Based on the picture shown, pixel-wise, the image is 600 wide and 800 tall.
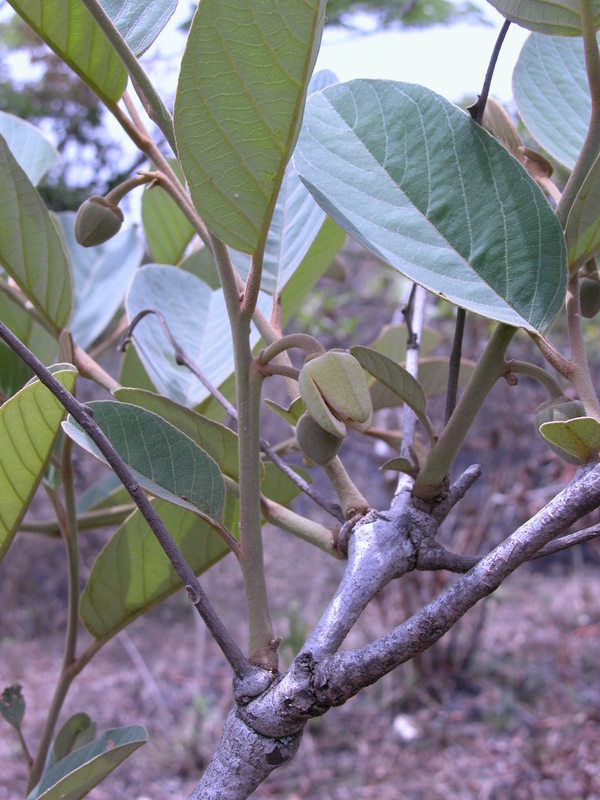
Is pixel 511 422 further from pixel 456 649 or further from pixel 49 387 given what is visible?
pixel 49 387

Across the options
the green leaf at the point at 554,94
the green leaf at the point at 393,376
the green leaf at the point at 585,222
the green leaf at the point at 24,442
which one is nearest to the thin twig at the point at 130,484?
the green leaf at the point at 24,442

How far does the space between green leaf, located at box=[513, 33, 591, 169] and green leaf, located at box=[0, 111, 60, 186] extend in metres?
0.44

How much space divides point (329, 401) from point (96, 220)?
0.78 ft

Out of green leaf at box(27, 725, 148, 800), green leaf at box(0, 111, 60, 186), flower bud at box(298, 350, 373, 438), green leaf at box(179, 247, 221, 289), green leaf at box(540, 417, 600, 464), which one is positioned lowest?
green leaf at box(27, 725, 148, 800)

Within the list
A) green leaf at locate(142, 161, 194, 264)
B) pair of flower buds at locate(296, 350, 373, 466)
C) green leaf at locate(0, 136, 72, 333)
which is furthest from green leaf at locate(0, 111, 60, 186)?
pair of flower buds at locate(296, 350, 373, 466)

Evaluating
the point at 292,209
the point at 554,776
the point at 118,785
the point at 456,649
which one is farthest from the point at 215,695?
the point at 292,209

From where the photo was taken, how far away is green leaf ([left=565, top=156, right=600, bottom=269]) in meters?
0.39

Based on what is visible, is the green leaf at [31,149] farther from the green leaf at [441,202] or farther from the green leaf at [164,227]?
the green leaf at [441,202]

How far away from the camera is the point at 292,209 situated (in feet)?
1.95

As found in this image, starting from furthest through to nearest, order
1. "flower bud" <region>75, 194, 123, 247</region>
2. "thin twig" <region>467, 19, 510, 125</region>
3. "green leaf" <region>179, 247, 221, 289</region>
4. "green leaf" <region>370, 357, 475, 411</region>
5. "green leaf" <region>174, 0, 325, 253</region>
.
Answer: "green leaf" <region>179, 247, 221, 289</region>
"green leaf" <region>370, 357, 475, 411</region>
"flower bud" <region>75, 194, 123, 247</region>
"thin twig" <region>467, 19, 510, 125</region>
"green leaf" <region>174, 0, 325, 253</region>

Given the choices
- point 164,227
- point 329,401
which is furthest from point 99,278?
point 329,401

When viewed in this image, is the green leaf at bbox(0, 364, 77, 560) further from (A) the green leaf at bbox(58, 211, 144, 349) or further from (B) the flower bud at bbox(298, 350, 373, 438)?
(A) the green leaf at bbox(58, 211, 144, 349)

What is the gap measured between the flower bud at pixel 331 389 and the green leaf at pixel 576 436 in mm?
97

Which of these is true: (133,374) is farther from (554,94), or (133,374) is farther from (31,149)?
(554,94)
